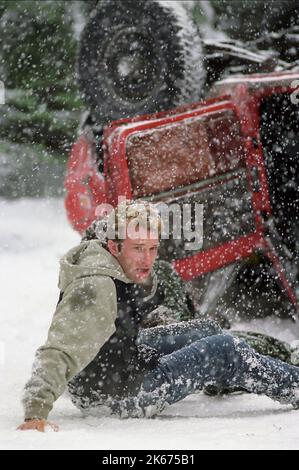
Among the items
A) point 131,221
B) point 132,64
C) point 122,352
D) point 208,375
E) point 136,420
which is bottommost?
point 136,420

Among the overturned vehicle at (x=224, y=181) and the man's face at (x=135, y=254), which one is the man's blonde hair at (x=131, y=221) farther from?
the overturned vehicle at (x=224, y=181)

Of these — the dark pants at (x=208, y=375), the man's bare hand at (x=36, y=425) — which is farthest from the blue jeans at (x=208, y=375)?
the man's bare hand at (x=36, y=425)

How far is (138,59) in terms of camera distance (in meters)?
6.92

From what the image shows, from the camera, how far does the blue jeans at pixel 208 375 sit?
3000 mm

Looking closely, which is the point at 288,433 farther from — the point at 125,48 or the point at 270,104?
the point at 125,48

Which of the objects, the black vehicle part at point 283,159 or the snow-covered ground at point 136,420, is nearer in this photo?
the snow-covered ground at point 136,420

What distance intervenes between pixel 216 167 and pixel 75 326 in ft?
8.66

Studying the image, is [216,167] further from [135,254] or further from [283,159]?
[135,254]

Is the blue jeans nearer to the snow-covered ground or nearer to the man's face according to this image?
the snow-covered ground

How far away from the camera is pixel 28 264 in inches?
355

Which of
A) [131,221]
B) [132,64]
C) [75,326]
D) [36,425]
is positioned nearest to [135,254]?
[131,221]

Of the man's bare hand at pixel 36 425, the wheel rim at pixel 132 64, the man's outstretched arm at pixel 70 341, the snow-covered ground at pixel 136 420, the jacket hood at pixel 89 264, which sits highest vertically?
the wheel rim at pixel 132 64

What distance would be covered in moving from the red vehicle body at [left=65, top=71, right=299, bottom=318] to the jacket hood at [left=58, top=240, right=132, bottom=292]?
7.20ft
